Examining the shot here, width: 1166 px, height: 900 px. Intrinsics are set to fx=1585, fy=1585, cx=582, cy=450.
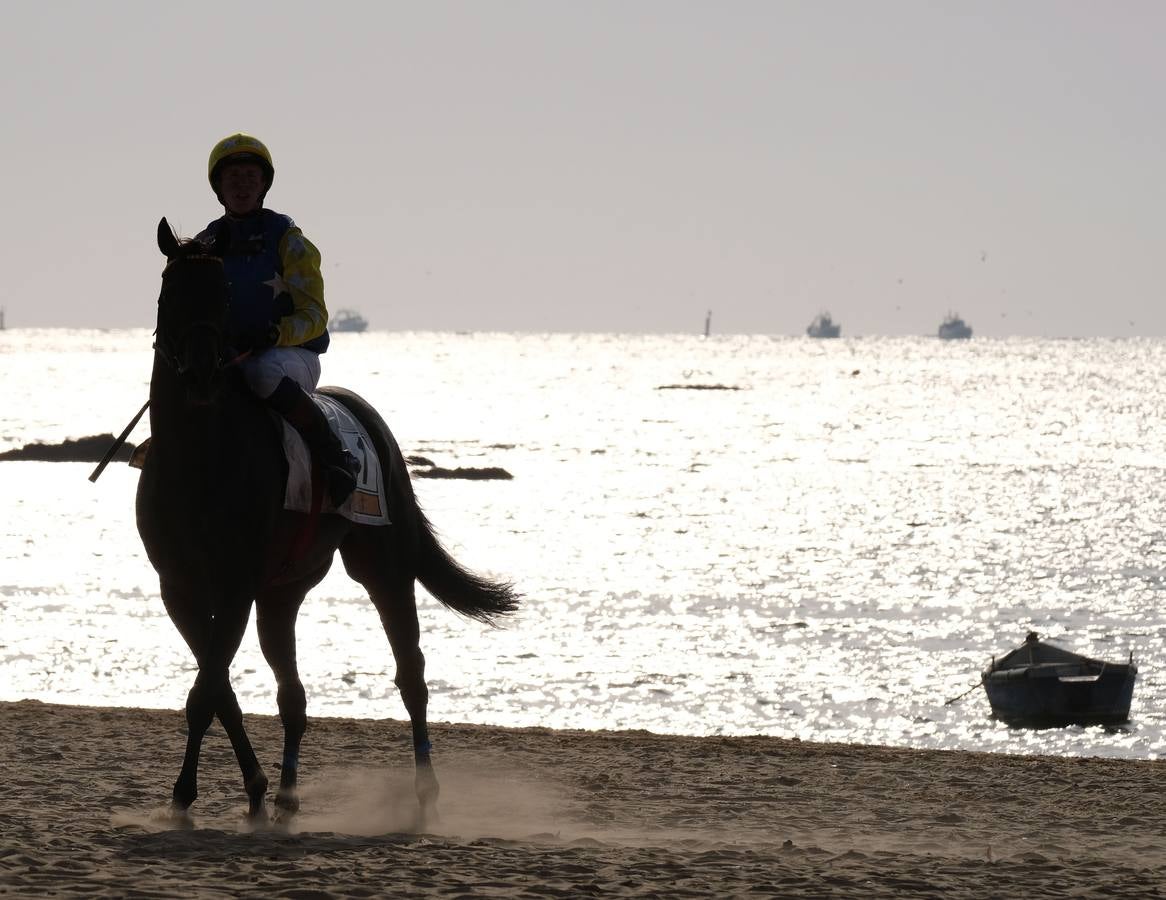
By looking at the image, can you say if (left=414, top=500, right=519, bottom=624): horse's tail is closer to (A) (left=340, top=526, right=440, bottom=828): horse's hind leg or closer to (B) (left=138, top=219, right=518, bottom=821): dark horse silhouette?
(A) (left=340, top=526, right=440, bottom=828): horse's hind leg

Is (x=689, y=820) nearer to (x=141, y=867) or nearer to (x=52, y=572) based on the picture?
(x=141, y=867)

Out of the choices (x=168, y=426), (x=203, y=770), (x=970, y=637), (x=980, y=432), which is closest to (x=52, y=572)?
(x=970, y=637)

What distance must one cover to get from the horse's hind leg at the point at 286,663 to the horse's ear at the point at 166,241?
6.66 feet

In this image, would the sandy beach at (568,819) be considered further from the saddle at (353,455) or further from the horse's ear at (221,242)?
the horse's ear at (221,242)

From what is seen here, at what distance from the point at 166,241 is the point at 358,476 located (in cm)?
172

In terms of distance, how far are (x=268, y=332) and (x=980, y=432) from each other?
122m

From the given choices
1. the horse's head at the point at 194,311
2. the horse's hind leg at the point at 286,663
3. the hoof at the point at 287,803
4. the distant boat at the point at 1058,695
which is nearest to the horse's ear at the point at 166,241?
the horse's head at the point at 194,311

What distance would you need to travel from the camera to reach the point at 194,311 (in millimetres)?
7602

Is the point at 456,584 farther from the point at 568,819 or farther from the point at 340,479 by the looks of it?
the point at 340,479

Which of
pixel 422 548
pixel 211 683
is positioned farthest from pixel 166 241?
pixel 422 548

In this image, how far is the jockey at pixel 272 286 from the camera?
27.4 feet

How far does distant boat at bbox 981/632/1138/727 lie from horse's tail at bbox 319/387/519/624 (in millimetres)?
19559

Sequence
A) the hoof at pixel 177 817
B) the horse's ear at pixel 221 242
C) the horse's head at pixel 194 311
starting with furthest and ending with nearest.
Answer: the hoof at pixel 177 817
the horse's ear at pixel 221 242
the horse's head at pixel 194 311

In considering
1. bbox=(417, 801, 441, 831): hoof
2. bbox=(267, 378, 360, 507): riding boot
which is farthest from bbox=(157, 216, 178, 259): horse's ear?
bbox=(417, 801, 441, 831): hoof
